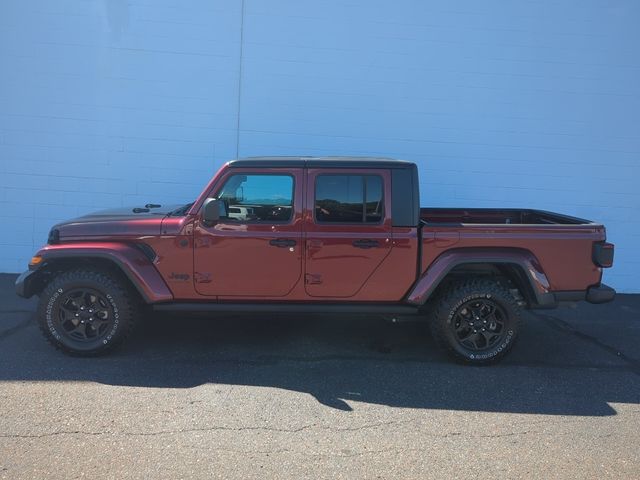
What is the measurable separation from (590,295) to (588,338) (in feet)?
4.65

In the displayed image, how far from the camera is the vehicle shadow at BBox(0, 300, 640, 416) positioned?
4129 mm

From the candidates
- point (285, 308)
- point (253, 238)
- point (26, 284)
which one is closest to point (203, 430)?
point (285, 308)

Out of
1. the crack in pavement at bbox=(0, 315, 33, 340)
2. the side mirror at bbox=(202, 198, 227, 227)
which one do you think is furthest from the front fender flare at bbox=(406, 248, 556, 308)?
the crack in pavement at bbox=(0, 315, 33, 340)

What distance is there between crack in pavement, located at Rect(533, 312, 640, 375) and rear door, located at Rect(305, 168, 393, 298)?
2696 millimetres

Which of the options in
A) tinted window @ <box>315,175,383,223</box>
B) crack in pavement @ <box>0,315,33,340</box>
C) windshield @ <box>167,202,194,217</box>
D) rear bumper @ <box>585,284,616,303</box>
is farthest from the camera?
crack in pavement @ <box>0,315,33,340</box>

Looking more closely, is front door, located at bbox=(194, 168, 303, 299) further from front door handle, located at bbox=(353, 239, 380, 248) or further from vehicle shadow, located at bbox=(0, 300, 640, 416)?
vehicle shadow, located at bbox=(0, 300, 640, 416)

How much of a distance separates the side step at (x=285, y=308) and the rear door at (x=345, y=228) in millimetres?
124

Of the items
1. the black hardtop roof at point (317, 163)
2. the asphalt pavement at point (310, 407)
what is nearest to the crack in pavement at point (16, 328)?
the asphalt pavement at point (310, 407)

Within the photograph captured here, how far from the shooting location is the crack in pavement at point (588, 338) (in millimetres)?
5057

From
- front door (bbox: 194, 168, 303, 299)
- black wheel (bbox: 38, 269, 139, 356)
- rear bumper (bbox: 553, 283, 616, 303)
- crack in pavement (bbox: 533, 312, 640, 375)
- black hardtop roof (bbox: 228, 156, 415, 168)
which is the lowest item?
crack in pavement (bbox: 533, 312, 640, 375)

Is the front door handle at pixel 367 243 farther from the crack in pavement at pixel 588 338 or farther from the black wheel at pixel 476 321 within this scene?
the crack in pavement at pixel 588 338

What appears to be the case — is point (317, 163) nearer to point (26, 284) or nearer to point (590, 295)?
point (590, 295)

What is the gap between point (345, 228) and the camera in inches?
184

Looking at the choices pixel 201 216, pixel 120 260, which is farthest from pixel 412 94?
pixel 120 260
